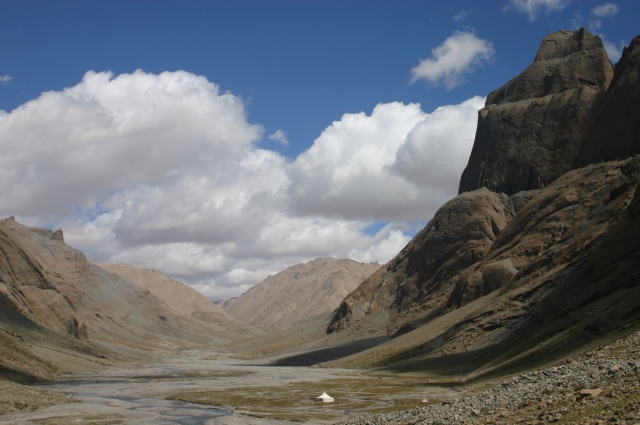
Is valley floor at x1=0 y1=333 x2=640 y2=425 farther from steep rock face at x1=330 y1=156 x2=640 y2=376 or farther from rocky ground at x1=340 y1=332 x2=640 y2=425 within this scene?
steep rock face at x1=330 y1=156 x2=640 y2=376

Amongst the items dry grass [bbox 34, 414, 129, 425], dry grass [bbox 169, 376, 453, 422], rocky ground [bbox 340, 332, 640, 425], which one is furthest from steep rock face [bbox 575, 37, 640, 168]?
dry grass [bbox 34, 414, 129, 425]

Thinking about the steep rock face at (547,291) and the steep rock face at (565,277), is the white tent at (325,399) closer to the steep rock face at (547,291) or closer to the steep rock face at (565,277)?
the steep rock face at (547,291)

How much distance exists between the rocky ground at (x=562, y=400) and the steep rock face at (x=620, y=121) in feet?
363

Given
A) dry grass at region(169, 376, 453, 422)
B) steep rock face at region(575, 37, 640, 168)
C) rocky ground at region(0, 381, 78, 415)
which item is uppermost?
steep rock face at region(575, 37, 640, 168)

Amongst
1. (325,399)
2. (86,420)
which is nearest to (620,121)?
(325,399)

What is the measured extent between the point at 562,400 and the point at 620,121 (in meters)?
132

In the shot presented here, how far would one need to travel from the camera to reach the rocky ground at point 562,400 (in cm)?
2798

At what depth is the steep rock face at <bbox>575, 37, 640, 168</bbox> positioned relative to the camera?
5605 inches

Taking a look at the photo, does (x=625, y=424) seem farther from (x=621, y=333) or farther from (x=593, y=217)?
(x=593, y=217)

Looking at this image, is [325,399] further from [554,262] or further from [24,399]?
[554,262]

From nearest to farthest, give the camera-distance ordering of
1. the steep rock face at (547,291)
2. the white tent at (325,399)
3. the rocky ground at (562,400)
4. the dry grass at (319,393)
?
the rocky ground at (562,400), the dry grass at (319,393), the steep rock face at (547,291), the white tent at (325,399)

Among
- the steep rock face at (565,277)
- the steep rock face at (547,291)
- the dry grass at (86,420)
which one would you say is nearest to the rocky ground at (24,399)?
the dry grass at (86,420)

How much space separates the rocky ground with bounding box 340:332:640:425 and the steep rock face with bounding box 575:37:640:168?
110576mm

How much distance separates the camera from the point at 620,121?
147000 mm
